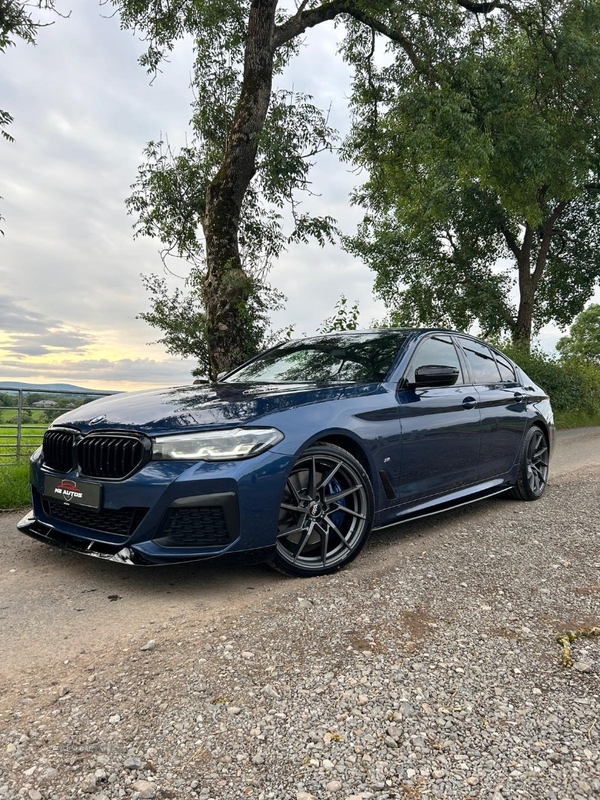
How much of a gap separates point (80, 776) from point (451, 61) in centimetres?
1120

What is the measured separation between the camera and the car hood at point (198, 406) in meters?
3.08

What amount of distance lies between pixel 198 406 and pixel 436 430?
1758 mm

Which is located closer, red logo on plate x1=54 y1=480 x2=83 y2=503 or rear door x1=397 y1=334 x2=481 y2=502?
red logo on plate x1=54 y1=480 x2=83 y2=503

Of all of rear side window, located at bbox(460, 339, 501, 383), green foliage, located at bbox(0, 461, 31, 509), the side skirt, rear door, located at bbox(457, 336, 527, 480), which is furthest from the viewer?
green foliage, located at bbox(0, 461, 31, 509)

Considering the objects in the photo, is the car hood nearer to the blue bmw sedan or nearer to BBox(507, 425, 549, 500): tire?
the blue bmw sedan

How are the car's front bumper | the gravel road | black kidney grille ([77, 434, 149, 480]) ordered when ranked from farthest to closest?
black kidney grille ([77, 434, 149, 480])
the car's front bumper
the gravel road

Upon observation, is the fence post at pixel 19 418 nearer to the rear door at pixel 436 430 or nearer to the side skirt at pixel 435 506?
the rear door at pixel 436 430

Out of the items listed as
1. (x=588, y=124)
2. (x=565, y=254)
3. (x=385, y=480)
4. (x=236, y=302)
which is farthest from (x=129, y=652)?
(x=565, y=254)

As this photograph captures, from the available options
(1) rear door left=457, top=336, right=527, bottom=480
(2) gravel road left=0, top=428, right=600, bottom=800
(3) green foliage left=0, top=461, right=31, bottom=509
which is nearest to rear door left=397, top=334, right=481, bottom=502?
(1) rear door left=457, top=336, right=527, bottom=480

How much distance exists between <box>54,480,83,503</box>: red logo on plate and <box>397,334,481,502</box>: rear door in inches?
77.8

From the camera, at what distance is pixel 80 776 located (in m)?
1.66

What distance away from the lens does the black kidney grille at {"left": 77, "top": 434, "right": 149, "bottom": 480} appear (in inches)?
117

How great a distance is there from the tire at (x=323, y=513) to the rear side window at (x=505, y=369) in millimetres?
2560

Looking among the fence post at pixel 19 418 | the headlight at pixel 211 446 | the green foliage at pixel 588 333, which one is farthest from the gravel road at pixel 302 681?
the green foliage at pixel 588 333
